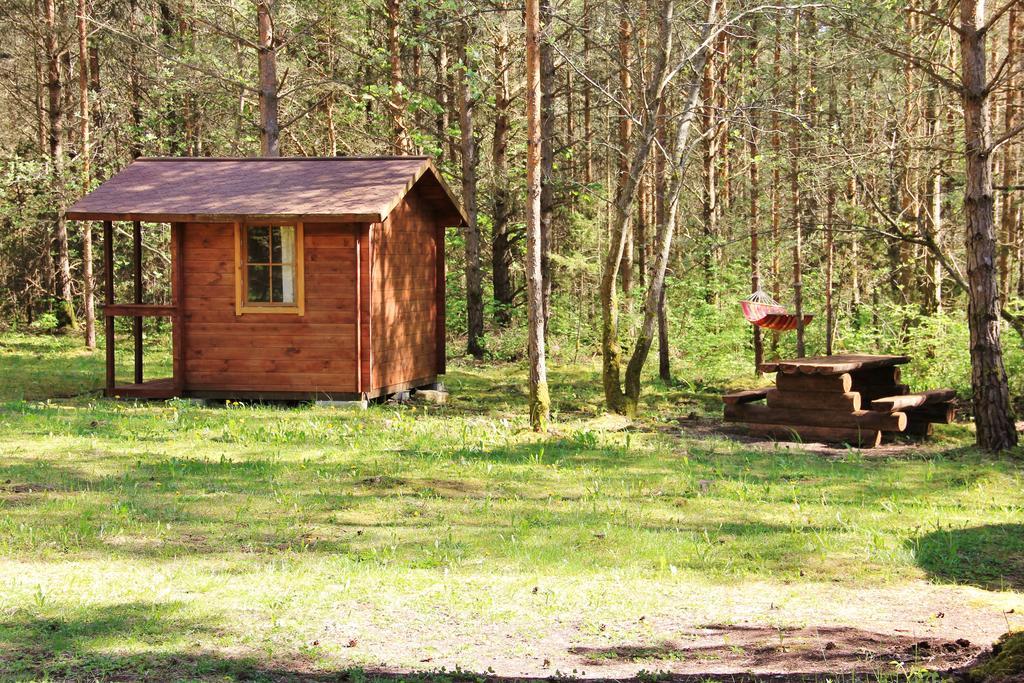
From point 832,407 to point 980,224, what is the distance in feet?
12.0

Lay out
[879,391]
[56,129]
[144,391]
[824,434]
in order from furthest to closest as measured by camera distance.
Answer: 1. [56,129]
2. [144,391]
3. [879,391]
4. [824,434]

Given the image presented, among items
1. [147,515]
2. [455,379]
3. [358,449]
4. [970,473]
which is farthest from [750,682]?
[455,379]

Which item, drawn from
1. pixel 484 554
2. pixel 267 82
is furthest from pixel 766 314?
pixel 484 554

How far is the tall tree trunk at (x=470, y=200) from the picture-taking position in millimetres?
23359

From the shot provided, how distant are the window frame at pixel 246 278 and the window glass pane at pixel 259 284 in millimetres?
63

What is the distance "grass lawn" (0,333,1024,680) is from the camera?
5086 millimetres

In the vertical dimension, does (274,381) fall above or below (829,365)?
below

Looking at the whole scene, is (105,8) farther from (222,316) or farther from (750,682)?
(750,682)

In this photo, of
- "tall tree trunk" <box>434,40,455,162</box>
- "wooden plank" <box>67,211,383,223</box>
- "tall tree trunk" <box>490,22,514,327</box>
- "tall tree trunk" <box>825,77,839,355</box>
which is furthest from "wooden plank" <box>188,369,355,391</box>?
"tall tree trunk" <box>434,40,455,162</box>

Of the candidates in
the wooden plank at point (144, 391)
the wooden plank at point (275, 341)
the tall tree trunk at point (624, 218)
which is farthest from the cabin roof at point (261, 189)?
the tall tree trunk at point (624, 218)

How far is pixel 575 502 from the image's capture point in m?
8.98

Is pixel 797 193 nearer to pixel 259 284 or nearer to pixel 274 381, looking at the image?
pixel 259 284

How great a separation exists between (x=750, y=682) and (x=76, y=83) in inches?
1254

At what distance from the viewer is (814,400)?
1420 cm
